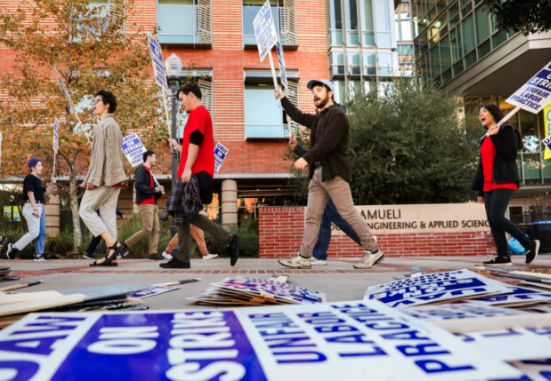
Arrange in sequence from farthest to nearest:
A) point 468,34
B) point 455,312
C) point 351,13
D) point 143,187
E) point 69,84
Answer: point 351,13 → point 468,34 → point 69,84 → point 143,187 → point 455,312

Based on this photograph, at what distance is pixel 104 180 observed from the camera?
5832mm

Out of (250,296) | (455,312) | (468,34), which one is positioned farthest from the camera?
(468,34)

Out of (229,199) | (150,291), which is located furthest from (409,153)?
(229,199)

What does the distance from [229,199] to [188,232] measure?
13416 millimetres

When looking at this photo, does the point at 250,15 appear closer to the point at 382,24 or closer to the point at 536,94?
the point at 382,24

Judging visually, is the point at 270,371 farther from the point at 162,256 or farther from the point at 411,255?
the point at 411,255

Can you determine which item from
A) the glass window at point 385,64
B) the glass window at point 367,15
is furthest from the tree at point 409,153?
the glass window at point 367,15

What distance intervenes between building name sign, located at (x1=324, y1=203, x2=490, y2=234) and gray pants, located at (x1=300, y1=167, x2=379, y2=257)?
515 cm

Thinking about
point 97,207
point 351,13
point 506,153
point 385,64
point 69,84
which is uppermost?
point 351,13

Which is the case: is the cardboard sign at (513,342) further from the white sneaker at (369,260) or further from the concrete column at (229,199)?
the concrete column at (229,199)

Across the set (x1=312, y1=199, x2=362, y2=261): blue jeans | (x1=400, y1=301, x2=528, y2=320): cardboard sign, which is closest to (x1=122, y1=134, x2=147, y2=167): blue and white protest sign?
(x1=312, y1=199, x2=362, y2=261): blue jeans

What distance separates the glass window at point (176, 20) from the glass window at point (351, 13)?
23.4ft

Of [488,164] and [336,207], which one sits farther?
[488,164]

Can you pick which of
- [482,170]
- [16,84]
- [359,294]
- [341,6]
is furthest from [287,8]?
[359,294]
